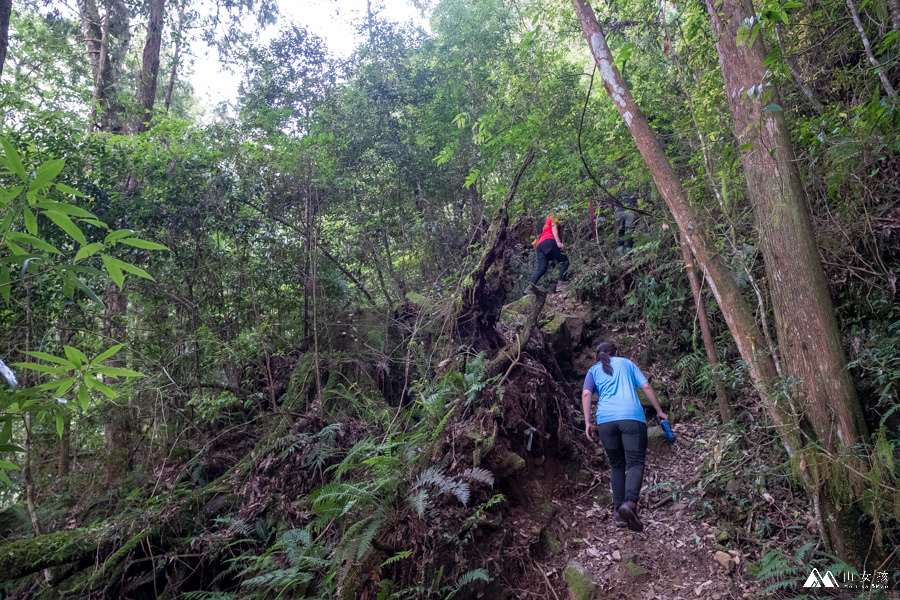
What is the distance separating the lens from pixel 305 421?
23.0 ft

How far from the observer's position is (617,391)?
5.02 metres

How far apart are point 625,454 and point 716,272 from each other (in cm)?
215

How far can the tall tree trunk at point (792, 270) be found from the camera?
12.9ft

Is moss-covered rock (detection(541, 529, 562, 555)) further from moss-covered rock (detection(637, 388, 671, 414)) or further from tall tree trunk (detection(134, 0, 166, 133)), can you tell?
tall tree trunk (detection(134, 0, 166, 133))

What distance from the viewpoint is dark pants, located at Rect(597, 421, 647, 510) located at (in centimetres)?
468

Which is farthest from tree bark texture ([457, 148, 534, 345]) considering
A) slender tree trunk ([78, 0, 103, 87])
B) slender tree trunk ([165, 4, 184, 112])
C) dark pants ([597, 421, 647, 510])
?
slender tree trunk ([78, 0, 103, 87])

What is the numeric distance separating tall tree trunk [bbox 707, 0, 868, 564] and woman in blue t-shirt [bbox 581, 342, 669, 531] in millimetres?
1424

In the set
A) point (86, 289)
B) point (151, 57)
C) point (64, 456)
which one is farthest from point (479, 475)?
point (151, 57)

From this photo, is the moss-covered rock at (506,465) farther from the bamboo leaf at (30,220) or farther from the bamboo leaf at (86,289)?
the bamboo leaf at (30,220)

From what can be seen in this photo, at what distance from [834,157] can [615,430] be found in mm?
3635

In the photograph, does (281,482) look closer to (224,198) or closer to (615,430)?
(615,430)

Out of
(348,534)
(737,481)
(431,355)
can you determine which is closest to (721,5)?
(737,481)

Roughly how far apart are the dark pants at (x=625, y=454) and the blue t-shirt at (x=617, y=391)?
0.08 m

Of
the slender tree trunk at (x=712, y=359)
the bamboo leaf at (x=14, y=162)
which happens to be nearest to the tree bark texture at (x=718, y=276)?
the slender tree trunk at (x=712, y=359)
